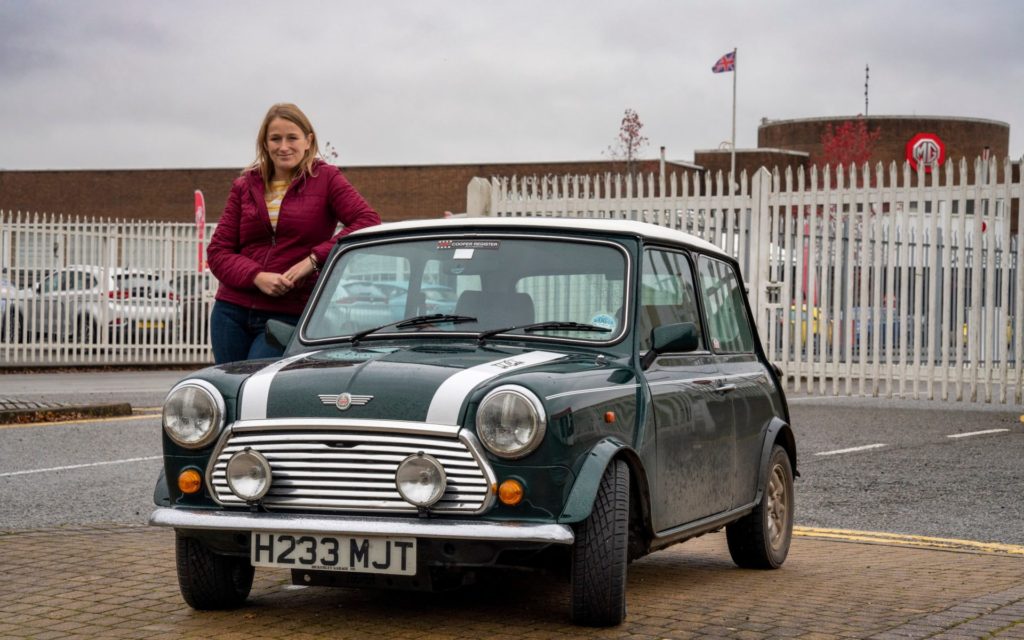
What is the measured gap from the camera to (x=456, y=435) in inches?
192

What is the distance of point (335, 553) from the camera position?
4.92m

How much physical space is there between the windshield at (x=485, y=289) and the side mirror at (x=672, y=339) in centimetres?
16

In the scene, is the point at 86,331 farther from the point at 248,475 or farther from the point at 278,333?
the point at 248,475

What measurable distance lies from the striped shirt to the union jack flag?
44.7 meters

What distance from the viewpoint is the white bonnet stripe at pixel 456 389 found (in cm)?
491

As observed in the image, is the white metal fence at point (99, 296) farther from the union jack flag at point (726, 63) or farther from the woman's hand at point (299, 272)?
the union jack flag at point (726, 63)

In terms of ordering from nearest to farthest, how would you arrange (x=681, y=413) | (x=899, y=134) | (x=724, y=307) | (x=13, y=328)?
(x=681, y=413) < (x=724, y=307) < (x=13, y=328) < (x=899, y=134)

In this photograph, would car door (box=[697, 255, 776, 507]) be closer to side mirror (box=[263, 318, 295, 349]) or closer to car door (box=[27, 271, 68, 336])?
side mirror (box=[263, 318, 295, 349])

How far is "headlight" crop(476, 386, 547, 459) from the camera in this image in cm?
489

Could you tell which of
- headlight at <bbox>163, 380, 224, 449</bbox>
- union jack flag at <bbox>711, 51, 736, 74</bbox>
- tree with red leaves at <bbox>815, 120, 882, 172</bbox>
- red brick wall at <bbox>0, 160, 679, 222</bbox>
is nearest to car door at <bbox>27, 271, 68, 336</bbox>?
headlight at <bbox>163, 380, 224, 449</bbox>

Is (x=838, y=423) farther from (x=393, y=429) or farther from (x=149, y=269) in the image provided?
(x=149, y=269)

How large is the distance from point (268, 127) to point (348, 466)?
2.57 meters

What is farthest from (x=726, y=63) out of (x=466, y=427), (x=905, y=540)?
(x=466, y=427)

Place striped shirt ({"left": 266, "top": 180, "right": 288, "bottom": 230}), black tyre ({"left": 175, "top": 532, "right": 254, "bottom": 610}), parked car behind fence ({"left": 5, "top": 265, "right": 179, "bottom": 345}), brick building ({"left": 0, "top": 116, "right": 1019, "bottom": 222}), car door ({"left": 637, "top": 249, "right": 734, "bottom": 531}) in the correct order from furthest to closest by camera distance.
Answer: brick building ({"left": 0, "top": 116, "right": 1019, "bottom": 222}), parked car behind fence ({"left": 5, "top": 265, "right": 179, "bottom": 345}), striped shirt ({"left": 266, "top": 180, "right": 288, "bottom": 230}), car door ({"left": 637, "top": 249, "right": 734, "bottom": 531}), black tyre ({"left": 175, "top": 532, "right": 254, "bottom": 610})
